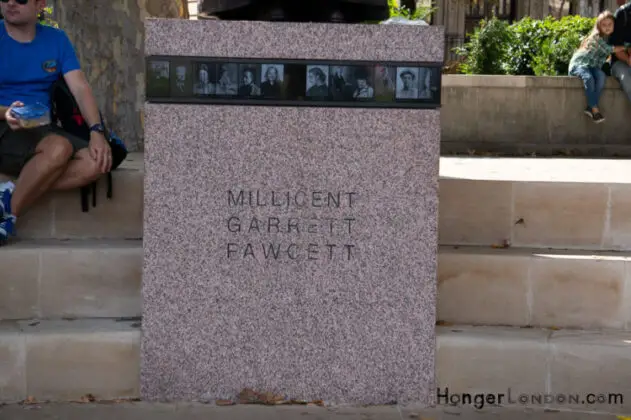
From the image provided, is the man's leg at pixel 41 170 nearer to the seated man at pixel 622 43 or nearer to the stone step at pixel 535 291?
the stone step at pixel 535 291

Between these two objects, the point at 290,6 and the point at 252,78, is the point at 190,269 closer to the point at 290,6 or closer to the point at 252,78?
the point at 252,78

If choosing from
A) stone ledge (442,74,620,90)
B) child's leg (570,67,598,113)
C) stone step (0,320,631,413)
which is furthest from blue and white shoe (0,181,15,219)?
child's leg (570,67,598,113)

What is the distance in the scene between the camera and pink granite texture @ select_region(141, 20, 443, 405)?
15.5 ft

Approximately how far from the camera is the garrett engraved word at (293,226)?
4766 mm

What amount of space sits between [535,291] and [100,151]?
2.33 metres

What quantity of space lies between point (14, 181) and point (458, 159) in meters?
4.43

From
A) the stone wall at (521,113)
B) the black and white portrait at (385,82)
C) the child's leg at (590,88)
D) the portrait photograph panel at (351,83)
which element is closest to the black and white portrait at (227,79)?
the portrait photograph panel at (351,83)

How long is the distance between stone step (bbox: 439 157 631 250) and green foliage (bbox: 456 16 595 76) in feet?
22.2

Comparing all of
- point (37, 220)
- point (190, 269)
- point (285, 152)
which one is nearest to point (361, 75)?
point (285, 152)

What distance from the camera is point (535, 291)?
5180 mm

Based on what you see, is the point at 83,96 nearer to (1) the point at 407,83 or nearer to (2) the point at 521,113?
(1) the point at 407,83

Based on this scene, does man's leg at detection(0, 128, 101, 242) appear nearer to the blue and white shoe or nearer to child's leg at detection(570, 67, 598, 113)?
the blue and white shoe

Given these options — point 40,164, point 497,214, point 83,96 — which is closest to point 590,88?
point 497,214

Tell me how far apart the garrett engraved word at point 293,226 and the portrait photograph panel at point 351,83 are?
1.43 feet
